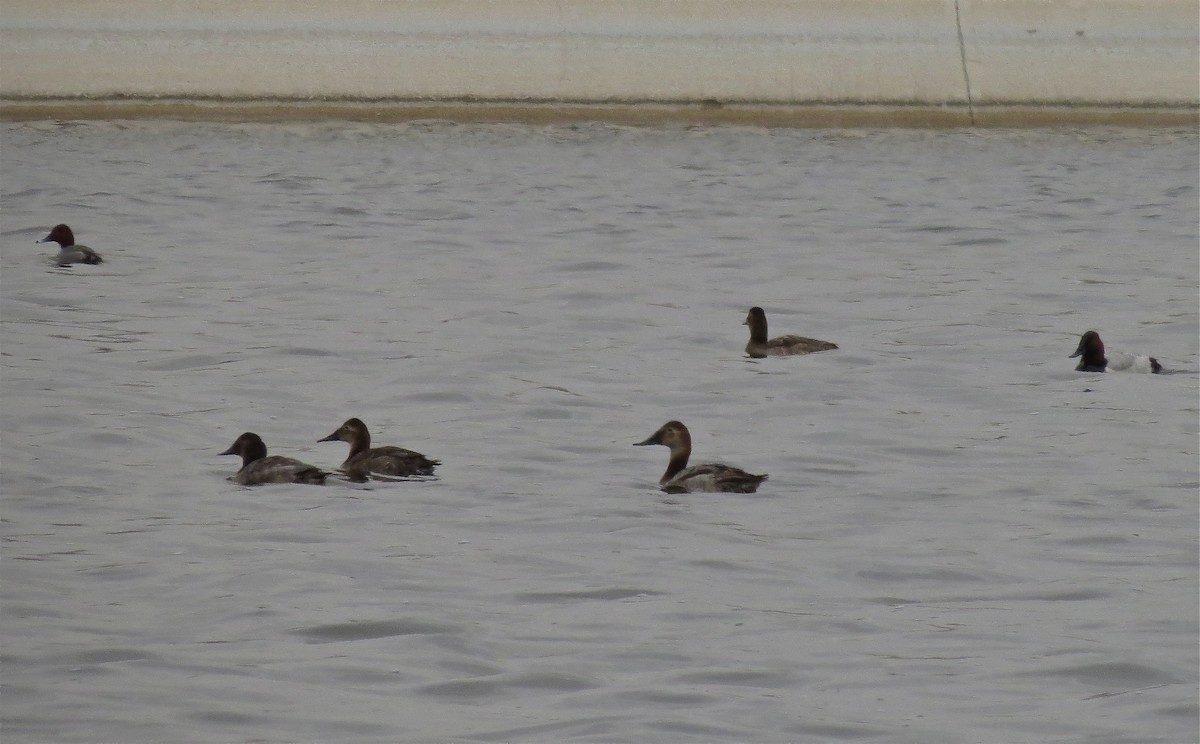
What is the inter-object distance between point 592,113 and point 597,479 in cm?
2332

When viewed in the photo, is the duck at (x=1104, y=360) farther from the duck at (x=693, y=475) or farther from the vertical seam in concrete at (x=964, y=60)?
the vertical seam in concrete at (x=964, y=60)

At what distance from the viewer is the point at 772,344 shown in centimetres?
1505

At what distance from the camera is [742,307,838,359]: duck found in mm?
14984

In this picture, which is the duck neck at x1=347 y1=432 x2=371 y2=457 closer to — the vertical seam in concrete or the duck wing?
the duck wing

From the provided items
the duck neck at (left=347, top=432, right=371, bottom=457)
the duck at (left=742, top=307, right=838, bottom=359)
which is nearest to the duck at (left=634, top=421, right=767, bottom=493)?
the duck neck at (left=347, top=432, right=371, bottom=457)

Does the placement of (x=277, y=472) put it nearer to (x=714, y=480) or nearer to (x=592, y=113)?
(x=714, y=480)

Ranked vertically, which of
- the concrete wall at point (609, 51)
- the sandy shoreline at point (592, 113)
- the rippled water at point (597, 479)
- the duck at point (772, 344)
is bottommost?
the rippled water at point (597, 479)

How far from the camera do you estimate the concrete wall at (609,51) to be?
33.3 m

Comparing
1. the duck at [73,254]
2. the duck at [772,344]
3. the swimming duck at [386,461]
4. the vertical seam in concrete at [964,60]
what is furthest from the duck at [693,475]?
the vertical seam in concrete at [964,60]

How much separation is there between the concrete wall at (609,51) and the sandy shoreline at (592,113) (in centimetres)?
16

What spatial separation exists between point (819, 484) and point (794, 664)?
346cm

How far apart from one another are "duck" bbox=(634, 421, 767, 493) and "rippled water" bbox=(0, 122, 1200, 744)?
111 millimetres

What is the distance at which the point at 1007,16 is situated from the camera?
33.5 m

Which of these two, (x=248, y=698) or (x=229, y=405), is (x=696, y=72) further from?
(x=248, y=698)
